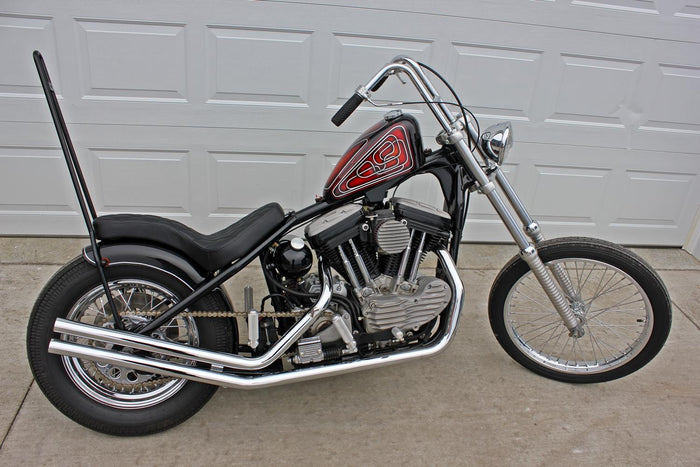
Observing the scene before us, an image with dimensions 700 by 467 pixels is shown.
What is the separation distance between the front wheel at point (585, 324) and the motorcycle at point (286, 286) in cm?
1

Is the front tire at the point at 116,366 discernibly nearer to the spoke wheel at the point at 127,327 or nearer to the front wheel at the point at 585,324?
the spoke wheel at the point at 127,327

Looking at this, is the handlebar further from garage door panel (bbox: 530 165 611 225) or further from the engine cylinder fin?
garage door panel (bbox: 530 165 611 225)

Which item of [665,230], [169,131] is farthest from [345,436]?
[665,230]

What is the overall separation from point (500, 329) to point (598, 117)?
6.31 ft

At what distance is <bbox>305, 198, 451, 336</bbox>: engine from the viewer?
74.1 inches

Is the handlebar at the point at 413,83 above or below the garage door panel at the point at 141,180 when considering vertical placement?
above

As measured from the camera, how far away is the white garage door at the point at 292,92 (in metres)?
2.91

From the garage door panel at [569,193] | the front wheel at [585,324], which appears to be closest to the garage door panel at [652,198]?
the garage door panel at [569,193]

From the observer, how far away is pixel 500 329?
2363mm

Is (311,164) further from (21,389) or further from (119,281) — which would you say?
(21,389)

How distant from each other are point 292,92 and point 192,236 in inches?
60.5

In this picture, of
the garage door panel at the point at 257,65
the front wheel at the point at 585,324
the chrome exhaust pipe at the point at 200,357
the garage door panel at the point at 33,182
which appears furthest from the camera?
the garage door panel at the point at 33,182

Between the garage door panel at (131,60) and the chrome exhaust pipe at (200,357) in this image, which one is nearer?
the chrome exhaust pipe at (200,357)

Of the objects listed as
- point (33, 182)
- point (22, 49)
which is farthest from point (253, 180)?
point (22, 49)
